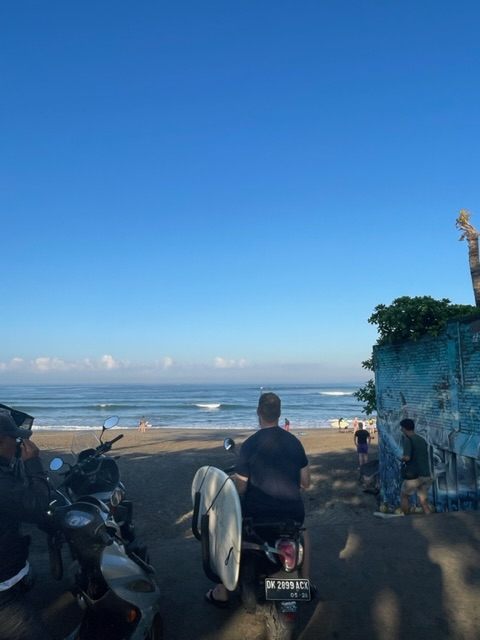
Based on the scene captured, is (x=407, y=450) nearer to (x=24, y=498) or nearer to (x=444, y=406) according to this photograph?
(x=444, y=406)

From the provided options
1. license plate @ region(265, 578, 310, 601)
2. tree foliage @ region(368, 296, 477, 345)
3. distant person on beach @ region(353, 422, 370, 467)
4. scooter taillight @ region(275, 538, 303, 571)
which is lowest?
distant person on beach @ region(353, 422, 370, 467)

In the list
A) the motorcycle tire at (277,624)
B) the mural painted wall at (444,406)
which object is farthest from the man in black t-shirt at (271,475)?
the mural painted wall at (444,406)

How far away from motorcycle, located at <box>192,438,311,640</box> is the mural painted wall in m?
5.41

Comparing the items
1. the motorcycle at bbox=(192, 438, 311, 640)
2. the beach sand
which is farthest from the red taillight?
the beach sand

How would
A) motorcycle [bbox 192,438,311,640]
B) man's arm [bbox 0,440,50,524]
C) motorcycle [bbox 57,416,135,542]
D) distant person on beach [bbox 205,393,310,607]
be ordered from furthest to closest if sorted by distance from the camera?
motorcycle [bbox 57,416,135,542]
distant person on beach [bbox 205,393,310,607]
motorcycle [bbox 192,438,311,640]
man's arm [bbox 0,440,50,524]

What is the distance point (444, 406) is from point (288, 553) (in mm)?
6319

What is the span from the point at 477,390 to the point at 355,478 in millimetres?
Answer: 7633

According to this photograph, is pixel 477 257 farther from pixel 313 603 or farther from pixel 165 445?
pixel 165 445

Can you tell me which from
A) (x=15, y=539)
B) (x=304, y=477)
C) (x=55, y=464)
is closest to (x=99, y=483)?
(x=55, y=464)

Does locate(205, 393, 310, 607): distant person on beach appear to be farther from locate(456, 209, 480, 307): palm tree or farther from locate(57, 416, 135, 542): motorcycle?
locate(456, 209, 480, 307): palm tree

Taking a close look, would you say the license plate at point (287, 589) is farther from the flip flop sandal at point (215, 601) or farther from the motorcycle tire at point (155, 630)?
the flip flop sandal at point (215, 601)

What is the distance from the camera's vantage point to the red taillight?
3818 millimetres

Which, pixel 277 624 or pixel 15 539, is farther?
pixel 277 624

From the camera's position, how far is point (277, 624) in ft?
12.7
